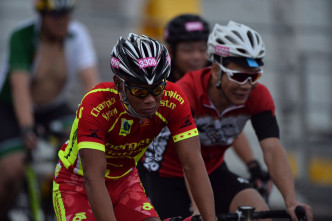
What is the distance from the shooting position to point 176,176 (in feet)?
22.0

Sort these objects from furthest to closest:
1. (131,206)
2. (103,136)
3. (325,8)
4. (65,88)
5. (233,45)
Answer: (325,8), (65,88), (233,45), (131,206), (103,136)

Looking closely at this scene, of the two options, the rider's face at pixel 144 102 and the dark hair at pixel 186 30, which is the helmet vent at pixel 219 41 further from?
the rider's face at pixel 144 102

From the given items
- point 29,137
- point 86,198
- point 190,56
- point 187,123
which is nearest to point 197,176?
point 187,123

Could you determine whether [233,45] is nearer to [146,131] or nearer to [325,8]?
[146,131]

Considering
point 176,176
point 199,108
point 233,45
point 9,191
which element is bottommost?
point 9,191

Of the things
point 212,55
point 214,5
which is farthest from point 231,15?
point 212,55

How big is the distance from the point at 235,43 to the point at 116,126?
1.47m

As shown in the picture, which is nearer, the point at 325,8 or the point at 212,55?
the point at 212,55

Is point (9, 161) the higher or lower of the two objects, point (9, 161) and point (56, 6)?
the lower

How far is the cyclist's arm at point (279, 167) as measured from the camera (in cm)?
621

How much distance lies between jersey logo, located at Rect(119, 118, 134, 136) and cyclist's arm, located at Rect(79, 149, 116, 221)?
0.31 meters

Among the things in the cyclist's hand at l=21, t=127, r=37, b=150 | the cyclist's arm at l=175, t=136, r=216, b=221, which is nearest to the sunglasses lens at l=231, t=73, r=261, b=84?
the cyclist's arm at l=175, t=136, r=216, b=221

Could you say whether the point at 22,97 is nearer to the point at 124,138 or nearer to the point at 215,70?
the point at 215,70

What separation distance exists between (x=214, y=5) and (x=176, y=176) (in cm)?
1062
